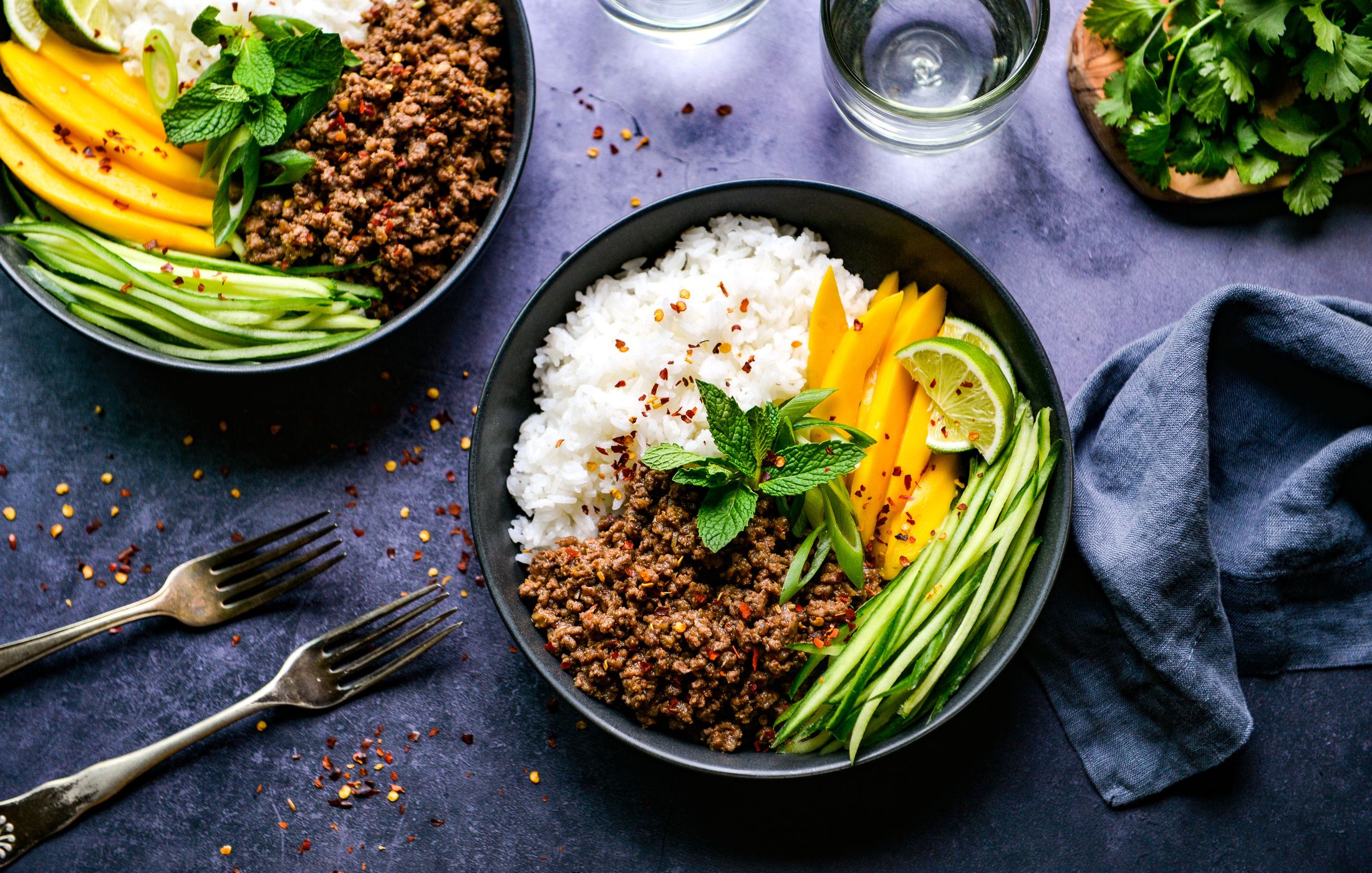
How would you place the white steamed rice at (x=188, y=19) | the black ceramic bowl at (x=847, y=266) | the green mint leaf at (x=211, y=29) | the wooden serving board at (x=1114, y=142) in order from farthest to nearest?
the wooden serving board at (x=1114, y=142)
the white steamed rice at (x=188, y=19)
the green mint leaf at (x=211, y=29)
the black ceramic bowl at (x=847, y=266)

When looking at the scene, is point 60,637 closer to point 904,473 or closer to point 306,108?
point 306,108

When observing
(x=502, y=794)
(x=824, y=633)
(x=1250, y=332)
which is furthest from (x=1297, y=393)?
(x=502, y=794)

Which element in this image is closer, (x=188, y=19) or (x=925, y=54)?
(x=188, y=19)

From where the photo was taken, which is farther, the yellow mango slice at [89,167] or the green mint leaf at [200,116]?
the yellow mango slice at [89,167]

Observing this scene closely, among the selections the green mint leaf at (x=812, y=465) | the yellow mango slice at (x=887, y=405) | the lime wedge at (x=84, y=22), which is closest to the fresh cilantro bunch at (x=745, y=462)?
the green mint leaf at (x=812, y=465)

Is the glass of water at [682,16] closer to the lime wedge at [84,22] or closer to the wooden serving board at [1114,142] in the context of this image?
the wooden serving board at [1114,142]

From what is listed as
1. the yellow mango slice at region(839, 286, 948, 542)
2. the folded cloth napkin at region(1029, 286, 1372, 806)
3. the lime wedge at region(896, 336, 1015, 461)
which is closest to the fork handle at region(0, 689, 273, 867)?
the yellow mango slice at region(839, 286, 948, 542)

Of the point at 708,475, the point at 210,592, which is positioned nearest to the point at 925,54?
the point at 708,475
